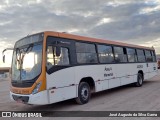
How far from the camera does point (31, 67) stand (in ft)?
27.7

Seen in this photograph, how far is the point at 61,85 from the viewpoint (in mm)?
8891

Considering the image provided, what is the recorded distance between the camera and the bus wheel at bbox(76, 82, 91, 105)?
9.80m

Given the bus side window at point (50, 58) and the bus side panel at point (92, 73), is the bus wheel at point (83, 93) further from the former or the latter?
the bus side window at point (50, 58)

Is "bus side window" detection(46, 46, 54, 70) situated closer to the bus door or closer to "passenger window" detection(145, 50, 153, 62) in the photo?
the bus door

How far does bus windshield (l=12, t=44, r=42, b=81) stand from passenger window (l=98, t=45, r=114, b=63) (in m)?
4.02

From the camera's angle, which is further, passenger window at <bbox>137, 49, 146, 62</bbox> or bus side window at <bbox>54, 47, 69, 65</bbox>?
passenger window at <bbox>137, 49, 146, 62</bbox>

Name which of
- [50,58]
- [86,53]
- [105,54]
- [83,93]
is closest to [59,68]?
[50,58]

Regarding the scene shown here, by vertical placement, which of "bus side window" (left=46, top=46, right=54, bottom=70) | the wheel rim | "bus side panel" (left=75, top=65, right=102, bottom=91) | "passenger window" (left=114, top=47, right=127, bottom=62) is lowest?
the wheel rim

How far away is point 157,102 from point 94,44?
4.02 meters

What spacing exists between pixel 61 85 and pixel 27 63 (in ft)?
5.04

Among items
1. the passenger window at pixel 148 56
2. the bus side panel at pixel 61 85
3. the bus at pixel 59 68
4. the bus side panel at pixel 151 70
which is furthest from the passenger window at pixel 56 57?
the bus side panel at pixel 151 70

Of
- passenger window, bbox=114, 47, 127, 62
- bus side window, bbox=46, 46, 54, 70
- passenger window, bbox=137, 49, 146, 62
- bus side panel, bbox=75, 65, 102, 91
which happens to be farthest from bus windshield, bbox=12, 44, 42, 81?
passenger window, bbox=137, 49, 146, 62

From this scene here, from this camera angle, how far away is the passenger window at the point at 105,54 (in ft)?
38.5

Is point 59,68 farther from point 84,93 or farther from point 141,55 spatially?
point 141,55
